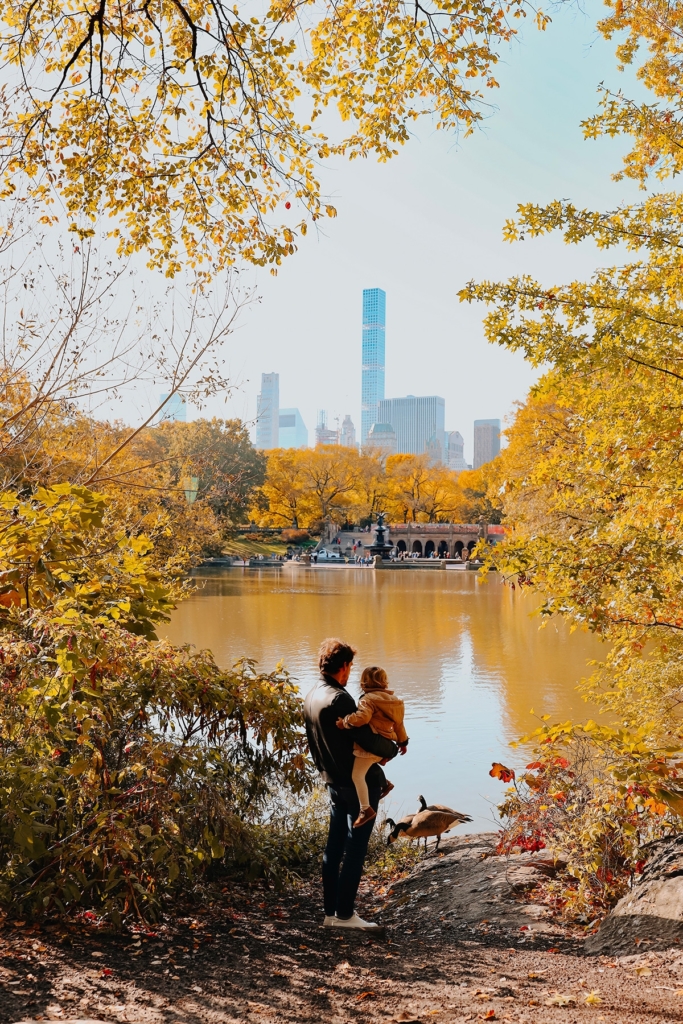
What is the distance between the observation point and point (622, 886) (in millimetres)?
3828

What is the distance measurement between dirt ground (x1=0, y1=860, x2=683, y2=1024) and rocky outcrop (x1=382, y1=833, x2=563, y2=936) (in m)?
0.17

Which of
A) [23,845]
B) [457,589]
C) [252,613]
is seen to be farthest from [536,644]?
[457,589]

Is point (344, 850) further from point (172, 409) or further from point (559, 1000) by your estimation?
point (172, 409)

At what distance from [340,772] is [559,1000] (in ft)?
4.42

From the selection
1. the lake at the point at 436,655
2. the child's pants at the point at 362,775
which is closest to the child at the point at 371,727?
the child's pants at the point at 362,775

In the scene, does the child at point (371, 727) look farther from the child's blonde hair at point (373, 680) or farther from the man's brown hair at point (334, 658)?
the man's brown hair at point (334, 658)

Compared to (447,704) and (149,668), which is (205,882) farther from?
(447,704)

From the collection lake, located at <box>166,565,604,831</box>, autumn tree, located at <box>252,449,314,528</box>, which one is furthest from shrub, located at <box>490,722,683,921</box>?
autumn tree, located at <box>252,449,314,528</box>

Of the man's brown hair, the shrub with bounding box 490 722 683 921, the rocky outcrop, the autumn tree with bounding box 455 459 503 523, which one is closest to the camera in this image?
the shrub with bounding box 490 722 683 921

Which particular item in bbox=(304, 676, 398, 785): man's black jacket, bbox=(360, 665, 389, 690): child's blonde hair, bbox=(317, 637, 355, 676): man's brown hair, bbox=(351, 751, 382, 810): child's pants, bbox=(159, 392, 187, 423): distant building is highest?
bbox=(159, 392, 187, 423): distant building

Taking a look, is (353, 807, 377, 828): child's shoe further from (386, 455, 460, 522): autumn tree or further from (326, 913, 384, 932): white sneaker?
(386, 455, 460, 522): autumn tree

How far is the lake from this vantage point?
8.97 m

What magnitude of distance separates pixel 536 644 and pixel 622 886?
1559 cm

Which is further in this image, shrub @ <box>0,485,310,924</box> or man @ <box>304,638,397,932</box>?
man @ <box>304,638,397,932</box>
